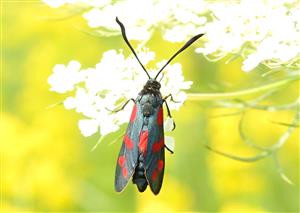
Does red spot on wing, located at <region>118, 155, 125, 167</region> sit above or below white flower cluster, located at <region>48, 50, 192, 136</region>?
below

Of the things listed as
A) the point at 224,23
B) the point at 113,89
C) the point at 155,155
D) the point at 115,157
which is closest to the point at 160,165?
the point at 155,155

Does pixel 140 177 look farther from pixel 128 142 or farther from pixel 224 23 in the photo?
pixel 224 23

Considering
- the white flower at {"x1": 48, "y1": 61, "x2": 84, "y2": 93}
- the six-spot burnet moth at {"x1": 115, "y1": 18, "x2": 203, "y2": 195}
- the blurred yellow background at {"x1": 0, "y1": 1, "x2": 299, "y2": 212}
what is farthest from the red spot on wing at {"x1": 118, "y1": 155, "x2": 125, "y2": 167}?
the blurred yellow background at {"x1": 0, "y1": 1, "x2": 299, "y2": 212}

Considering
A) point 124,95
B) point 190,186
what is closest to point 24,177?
point 190,186

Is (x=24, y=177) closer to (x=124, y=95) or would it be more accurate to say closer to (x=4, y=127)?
(x=4, y=127)

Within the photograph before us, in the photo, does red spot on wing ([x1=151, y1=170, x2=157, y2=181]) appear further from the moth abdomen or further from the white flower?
the white flower

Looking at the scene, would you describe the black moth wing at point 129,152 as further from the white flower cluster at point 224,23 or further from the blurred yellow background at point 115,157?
the blurred yellow background at point 115,157
